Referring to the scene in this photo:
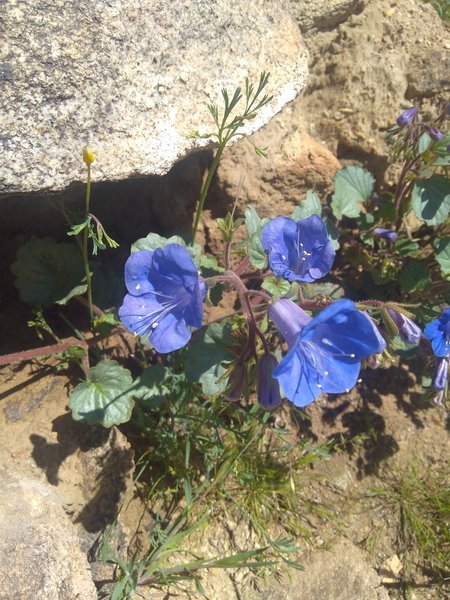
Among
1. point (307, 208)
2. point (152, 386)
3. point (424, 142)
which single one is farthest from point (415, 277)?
point (152, 386)

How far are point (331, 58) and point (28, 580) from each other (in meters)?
3.40

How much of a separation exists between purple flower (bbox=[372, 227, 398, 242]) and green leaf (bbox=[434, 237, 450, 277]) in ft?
0.80

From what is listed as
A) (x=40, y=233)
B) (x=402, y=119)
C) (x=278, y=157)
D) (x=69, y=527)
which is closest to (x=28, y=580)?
(x=69, y=527)

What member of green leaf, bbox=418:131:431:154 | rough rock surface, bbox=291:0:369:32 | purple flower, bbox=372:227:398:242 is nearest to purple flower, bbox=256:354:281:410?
purple flower, bbox=372:227:398:242

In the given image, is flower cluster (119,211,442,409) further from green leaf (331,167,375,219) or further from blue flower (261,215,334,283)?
green leaf (331,167,375,219)

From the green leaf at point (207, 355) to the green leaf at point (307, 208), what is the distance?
2.20ft

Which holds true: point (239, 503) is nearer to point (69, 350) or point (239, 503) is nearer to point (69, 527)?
point (69, 527)

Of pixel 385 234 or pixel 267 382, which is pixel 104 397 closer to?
pixel 267 382

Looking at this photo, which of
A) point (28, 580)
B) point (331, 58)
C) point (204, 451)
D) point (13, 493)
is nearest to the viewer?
point (28, 580)

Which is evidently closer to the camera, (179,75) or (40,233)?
(179,75)

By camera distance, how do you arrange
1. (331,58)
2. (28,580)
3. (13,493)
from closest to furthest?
(28,580)
(13,493)
(331,58)

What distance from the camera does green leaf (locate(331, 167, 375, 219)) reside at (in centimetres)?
346

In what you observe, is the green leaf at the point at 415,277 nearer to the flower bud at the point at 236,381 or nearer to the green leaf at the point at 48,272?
the flower bud at the point at 236,381

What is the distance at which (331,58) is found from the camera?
3.77 m
